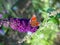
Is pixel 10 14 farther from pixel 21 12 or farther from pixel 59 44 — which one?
pixel 59 44

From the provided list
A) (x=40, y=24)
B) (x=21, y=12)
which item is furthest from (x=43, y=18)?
(x=21, y=12)

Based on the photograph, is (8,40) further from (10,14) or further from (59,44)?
(59,44)

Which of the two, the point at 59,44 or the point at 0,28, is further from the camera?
the point at 0,28

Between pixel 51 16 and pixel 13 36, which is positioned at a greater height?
pixel 51 16

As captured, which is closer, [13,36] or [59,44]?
[59,44]

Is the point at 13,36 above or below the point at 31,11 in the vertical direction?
below

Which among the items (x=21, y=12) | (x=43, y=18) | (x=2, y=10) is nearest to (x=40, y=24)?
(x=43, y=18)
